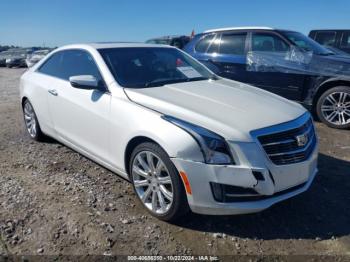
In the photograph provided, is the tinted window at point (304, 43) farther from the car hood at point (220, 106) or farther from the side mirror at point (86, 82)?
the side mirror at point (86, 82)

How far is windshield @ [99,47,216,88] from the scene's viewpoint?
3627 millimetres

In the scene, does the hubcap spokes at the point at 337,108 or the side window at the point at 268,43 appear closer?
the hubcap spokes at the point at 337,108

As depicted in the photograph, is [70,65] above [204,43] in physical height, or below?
above

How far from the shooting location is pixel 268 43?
22.5ft

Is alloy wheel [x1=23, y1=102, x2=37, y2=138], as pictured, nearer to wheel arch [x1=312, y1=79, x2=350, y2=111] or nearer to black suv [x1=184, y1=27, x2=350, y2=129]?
black suv [x1=184, y1=27, x2=350, y2=129]

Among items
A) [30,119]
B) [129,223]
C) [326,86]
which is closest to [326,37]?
[326,86]

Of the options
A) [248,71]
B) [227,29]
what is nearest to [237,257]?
[248,71]

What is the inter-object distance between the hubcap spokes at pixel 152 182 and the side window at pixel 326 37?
9653 millimetres

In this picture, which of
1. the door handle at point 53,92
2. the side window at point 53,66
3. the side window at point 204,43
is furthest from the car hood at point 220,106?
the side window at point 204,43

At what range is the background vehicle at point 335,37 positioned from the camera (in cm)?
1046

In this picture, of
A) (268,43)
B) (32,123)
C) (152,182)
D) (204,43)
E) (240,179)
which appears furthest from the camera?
(204,43)

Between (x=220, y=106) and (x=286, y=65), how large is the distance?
3.92 m

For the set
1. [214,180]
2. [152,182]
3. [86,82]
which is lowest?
[152,182]

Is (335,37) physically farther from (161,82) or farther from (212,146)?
(212,146)
